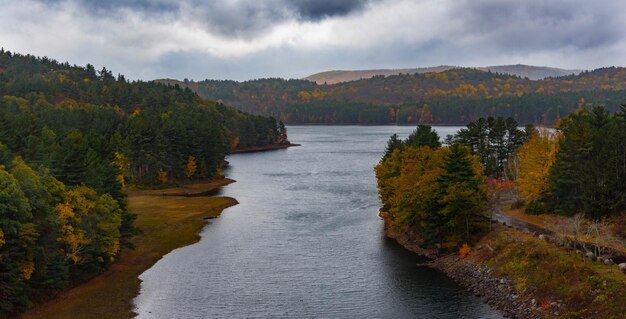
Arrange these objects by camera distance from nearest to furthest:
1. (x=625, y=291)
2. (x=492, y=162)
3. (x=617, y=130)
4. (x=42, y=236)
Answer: (x=625, y=291)
(x=42, y=236)
(x=617, y=130)
(x=492, y=162)

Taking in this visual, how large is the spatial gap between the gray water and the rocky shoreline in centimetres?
156

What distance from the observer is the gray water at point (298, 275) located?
2258 inches

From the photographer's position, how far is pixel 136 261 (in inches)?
2916

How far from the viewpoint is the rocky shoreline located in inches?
2183

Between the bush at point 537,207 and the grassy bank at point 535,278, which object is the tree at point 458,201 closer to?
the grassy bank at point 535,278

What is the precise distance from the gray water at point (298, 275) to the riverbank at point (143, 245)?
1.98m

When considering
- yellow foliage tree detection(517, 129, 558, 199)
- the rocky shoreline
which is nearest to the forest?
yellow foliage tree detection(517, 129, 558, 199)

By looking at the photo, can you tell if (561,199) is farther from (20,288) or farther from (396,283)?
(20,288)

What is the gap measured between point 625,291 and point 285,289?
3192 centimetres

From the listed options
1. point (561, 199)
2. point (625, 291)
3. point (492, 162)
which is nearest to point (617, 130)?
point (561, 199)

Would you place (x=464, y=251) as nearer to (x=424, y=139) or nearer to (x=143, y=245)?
(x=424, y=139)

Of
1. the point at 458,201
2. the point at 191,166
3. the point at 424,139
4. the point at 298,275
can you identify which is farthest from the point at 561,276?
the point at 191,166

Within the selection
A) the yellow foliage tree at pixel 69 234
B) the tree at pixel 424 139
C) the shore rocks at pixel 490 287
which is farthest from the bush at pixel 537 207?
the yellow foliage tree at pixel 69 234

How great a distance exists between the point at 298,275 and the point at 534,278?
25.2 metres
